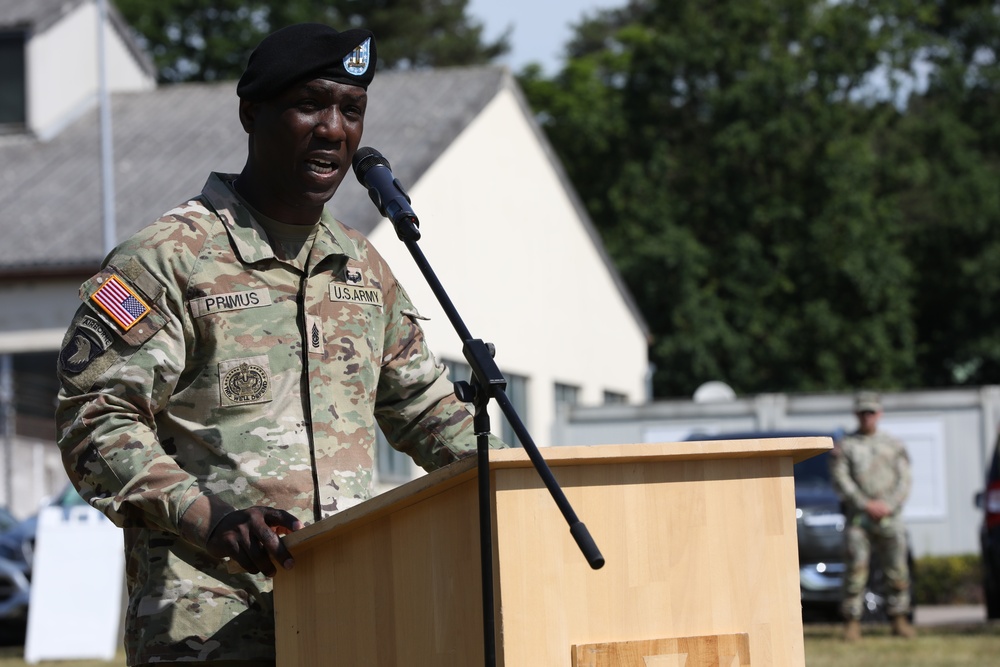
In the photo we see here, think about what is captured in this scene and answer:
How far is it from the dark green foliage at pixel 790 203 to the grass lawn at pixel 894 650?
882 inches

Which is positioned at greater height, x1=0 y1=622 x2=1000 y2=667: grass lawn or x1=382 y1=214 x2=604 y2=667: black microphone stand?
x1=382 y1=214 x2=604 y2=667: black microphone stand

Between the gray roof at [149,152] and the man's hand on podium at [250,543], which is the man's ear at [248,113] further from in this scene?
the gray roof at [149,152]

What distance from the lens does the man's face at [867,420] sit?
13.2m

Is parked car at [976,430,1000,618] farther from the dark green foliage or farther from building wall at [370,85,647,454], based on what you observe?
the dark green foliage

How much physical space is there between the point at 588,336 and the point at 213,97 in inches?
289

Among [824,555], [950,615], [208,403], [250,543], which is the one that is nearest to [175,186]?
[824,555]

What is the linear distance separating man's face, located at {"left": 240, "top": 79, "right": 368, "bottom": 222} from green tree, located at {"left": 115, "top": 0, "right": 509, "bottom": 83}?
127 ft

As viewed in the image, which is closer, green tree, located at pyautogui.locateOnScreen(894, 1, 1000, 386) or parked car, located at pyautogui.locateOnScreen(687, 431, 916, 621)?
parked car, located at pyautogui.locateOnScreen(687, 431, 916, 621)

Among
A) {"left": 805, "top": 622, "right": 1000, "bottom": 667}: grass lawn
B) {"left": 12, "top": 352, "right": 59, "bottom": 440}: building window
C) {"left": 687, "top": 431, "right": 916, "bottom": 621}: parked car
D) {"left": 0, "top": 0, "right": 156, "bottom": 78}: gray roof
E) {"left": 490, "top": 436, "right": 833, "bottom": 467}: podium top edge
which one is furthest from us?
{"left": 0, "top": 0, "right": 156, "bottom": 78}: gray roof

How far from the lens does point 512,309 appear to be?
17109 mm

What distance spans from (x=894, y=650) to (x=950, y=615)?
23.3 ft

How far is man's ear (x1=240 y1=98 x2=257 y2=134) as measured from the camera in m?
3.37

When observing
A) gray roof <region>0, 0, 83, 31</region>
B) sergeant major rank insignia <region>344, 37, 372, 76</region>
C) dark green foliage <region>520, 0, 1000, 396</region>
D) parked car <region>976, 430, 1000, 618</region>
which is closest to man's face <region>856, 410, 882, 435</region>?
parked car <region>976, 430, 1000, 618</region>

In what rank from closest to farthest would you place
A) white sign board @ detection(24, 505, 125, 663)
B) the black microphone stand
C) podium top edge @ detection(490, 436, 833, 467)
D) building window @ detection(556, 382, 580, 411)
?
the black microphone stand
podium top edge @ detection(490, 436, 833, 467)
white sign board @ detection(24, 505, 125, 663)
building window @ detection(556, 382, 580, 411)
